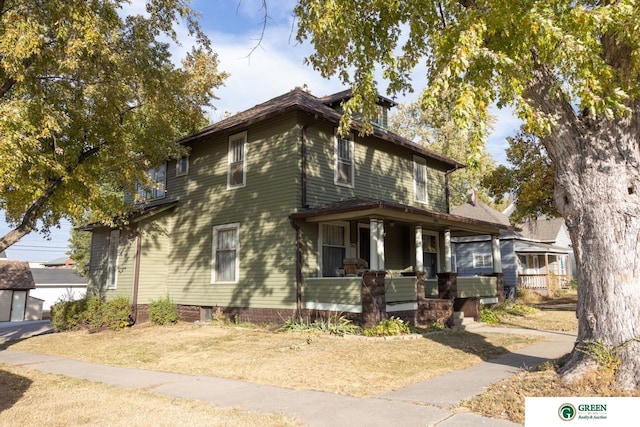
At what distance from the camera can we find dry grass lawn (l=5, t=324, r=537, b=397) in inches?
303

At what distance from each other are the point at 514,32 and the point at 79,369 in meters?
9.69

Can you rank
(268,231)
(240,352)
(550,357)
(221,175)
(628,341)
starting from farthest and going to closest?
(221,175), (268,231), (240,352), (550,357), (628,341)

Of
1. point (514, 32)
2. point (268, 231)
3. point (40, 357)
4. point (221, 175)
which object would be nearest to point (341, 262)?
point (268, 231)

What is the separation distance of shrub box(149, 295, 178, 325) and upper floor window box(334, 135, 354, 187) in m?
7.36

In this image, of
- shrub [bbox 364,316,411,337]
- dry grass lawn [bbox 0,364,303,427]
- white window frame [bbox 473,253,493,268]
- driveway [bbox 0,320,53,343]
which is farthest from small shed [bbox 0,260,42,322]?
shrub [bbox 364,316,411,337]

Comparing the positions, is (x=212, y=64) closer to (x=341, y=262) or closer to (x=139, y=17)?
(x=139, y=17)

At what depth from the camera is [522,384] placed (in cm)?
636

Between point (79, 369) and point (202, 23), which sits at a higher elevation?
point (202, 23)

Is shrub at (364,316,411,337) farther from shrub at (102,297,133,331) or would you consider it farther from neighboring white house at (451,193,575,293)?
neighboring white house at (451,193,575,293)

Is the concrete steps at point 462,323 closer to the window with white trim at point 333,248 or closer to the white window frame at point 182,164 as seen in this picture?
the window with white trim at point 333,248

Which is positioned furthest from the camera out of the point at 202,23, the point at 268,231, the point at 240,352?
the point at 268,231

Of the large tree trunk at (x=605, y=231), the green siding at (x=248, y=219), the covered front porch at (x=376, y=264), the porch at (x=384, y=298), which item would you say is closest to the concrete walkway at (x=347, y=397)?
the large tree trunk at (x=605, y=231)

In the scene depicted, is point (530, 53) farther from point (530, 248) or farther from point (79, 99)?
point (530, 248)

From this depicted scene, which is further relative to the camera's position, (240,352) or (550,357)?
(240,352)
